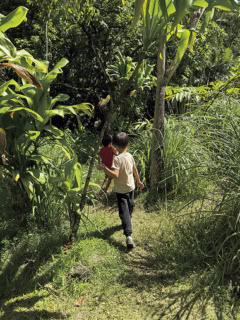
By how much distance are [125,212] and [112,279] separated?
78 cm

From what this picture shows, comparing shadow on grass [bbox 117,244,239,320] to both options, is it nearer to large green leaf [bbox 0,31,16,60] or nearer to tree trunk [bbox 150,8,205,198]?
tree trunk [bbox 150,8,205,198]

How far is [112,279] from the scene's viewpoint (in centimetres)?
270

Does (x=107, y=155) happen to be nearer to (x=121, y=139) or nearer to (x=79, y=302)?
(x=121, y=139)

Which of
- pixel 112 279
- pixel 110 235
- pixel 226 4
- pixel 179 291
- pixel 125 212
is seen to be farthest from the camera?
pixel 110 235

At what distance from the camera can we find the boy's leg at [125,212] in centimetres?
320

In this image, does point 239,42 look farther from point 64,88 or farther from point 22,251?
point 22,251

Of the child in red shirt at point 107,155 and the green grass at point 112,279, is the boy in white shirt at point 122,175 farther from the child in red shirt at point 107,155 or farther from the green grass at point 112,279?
the child in red shirt at point 107,155

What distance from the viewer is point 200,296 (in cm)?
241

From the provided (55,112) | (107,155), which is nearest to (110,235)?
(107,155)

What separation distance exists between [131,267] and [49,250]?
832mm

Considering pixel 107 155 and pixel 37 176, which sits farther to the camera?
pixel 107 155

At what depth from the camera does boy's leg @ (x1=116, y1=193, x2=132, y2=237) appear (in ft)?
10.5

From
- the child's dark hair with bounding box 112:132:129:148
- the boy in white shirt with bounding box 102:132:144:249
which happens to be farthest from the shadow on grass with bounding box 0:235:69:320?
the child's dark hair with bounding box 112:132:129:148

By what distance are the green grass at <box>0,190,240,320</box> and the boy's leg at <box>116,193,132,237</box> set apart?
0.20m
